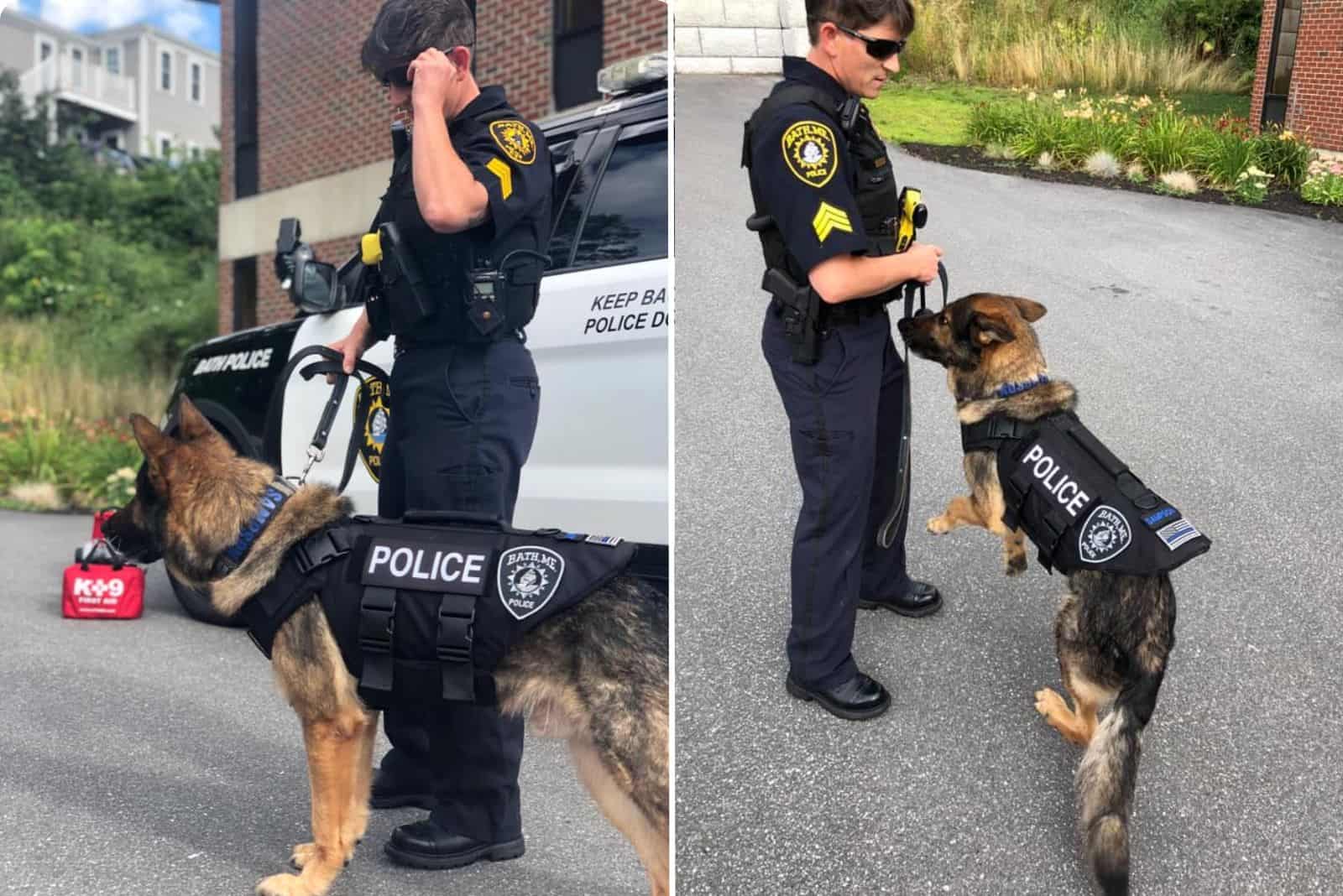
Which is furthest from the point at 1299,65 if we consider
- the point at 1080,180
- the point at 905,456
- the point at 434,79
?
the point at 434,79

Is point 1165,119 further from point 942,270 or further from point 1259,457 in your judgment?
point 1259,457

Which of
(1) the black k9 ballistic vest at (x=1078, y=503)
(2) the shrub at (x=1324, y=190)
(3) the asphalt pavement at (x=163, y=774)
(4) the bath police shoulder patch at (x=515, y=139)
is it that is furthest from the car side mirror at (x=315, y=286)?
(2) the shrub at (x=1324, y=190)

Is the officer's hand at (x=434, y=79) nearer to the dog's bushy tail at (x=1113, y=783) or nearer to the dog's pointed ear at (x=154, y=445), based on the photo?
the dog's pointed ear at (x=154, y=445)

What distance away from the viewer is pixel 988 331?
7.09ft

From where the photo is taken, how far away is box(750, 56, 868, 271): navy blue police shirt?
188 cm

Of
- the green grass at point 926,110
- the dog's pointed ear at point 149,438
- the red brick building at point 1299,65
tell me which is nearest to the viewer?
the dog's pointed ear at point 149,438

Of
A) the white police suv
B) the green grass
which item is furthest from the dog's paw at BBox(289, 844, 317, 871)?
the green grass

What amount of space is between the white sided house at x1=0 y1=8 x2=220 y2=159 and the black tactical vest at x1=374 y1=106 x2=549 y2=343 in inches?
17.2

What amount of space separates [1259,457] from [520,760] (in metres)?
1.49

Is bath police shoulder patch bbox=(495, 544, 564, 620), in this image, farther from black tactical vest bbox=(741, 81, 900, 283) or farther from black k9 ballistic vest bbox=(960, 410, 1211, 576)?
black k9 ballistic vest bbox=(960, 410, 1211, 576)

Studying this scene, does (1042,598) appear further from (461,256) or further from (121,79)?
(121,79)

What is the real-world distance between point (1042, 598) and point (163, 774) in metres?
1.67

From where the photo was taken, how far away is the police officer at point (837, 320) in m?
1.89

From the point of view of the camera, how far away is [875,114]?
198cm
